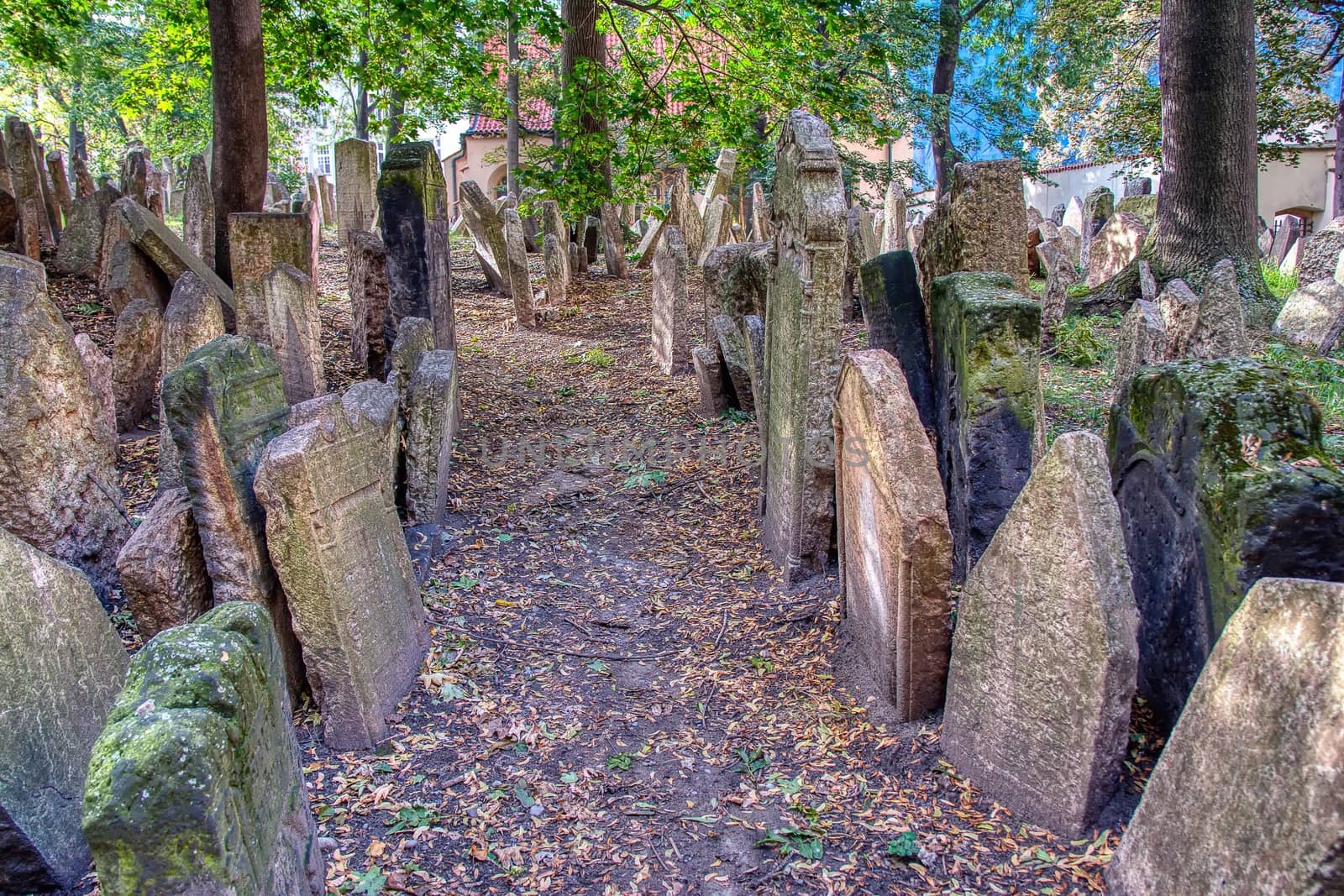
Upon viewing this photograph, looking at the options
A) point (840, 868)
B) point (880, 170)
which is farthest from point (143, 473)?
point (880, 170)

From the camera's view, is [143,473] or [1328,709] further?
[143,473]

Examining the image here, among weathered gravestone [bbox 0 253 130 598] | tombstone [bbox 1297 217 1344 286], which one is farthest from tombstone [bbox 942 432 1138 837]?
tombstone [bbox 1297 217 1344 286]

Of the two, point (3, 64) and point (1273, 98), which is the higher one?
point (3, 64)

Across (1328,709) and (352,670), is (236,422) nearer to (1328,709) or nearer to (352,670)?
(352,670)

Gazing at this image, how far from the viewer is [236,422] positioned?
3.74 meters

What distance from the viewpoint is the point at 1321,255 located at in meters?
10.8

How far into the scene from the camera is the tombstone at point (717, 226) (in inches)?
558

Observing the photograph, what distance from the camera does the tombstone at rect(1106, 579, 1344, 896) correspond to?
1.99m

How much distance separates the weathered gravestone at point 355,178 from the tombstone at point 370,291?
6839mm


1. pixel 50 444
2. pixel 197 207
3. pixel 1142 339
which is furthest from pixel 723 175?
pixel 50 444

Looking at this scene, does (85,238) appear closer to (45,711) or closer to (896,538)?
(45,711)

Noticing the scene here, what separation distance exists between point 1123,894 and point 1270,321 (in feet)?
26.7

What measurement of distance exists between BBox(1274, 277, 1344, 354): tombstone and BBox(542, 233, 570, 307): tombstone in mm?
8284

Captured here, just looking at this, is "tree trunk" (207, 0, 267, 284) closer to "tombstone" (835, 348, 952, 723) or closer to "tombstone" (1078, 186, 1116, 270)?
"tombstone" (835, 348, 952, 723)
